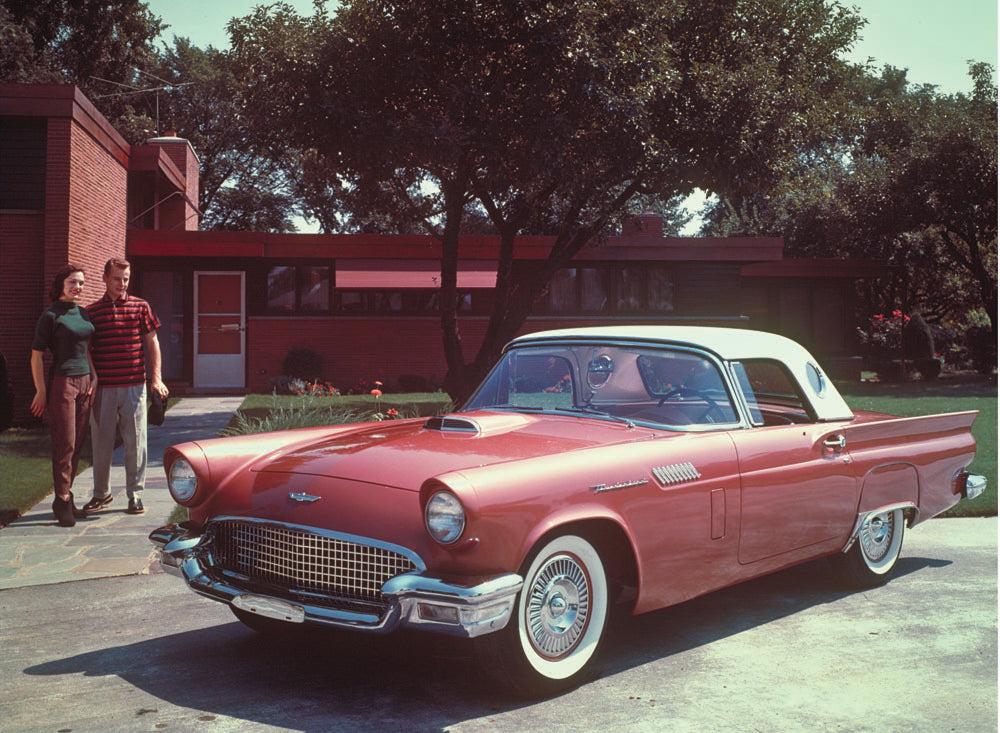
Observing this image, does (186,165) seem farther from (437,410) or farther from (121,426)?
(121,426)

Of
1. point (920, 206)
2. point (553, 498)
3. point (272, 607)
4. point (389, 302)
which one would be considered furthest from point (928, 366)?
point (272, 607)

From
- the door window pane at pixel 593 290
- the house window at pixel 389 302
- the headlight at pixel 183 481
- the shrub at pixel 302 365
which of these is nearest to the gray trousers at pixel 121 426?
the headlight at pixel 183 481

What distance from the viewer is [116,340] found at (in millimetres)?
7234

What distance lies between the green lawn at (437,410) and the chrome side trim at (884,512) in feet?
8.99

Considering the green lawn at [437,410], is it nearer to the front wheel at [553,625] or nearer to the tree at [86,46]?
the front wheel at [553,625]

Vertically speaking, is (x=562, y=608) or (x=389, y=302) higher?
(x=389, y=302)

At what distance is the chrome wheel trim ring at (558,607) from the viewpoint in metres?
3.77

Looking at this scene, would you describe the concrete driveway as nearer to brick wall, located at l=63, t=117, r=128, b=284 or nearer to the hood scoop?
the hood scoop

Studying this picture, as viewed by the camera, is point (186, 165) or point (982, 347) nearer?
point (186, 165)

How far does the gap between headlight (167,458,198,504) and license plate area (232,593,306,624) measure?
0.67m

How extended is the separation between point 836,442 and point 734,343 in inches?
29.6

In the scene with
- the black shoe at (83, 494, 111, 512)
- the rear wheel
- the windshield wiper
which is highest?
the windshield wiper

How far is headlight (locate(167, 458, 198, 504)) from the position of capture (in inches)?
172

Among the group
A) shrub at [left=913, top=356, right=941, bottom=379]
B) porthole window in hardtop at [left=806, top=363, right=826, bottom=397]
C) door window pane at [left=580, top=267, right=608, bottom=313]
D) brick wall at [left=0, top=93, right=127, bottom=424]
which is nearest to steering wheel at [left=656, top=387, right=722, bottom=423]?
porthole window in hardtop at [left=806, top=363, right=826, bottom=397]
